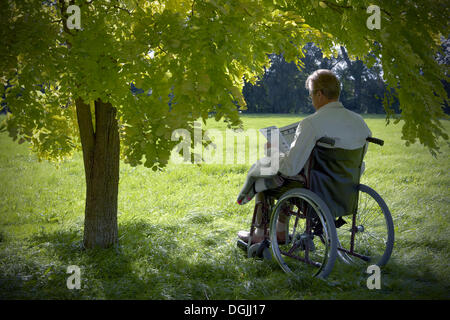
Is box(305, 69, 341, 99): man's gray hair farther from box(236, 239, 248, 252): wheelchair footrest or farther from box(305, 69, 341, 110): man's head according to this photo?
box(236, 239, 248, 252): wheelchair footrest

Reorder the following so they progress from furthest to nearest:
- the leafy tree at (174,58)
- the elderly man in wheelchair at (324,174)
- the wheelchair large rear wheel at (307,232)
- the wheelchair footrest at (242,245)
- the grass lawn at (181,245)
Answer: the wheelchair footrest at (242,245) < the grass lawn at (181,245) < the elderly man in wheelchair at (324,174) < the wheelchair large rear wheel at (307,232) < the leafy tree at (174,58)

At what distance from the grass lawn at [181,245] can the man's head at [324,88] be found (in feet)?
4.11

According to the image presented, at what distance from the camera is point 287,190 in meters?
2.77

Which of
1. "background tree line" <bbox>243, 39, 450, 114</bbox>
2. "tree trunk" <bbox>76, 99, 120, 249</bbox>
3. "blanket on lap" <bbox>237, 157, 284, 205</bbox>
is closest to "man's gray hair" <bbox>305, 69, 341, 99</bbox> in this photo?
"blanket on lap" <bbox>237, 157, 284, 205</bbox>

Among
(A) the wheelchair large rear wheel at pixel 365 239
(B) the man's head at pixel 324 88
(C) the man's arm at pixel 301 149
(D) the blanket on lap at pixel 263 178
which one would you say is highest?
(B) the man's head at pixel 324 88

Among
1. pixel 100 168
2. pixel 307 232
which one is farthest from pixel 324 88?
pixel 100 168

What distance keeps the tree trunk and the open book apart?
1.45 m

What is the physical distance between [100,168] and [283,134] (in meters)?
1.68

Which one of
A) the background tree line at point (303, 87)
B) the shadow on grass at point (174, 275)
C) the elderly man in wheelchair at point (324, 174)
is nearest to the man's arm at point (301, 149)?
the elderly man in wheelchair at point (324, 174)

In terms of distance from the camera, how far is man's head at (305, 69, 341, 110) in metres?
2.69

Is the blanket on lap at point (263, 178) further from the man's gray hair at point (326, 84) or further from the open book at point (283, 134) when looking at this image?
the man's gray hair at point (326, 84)

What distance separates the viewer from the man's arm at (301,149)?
8.20 feet
